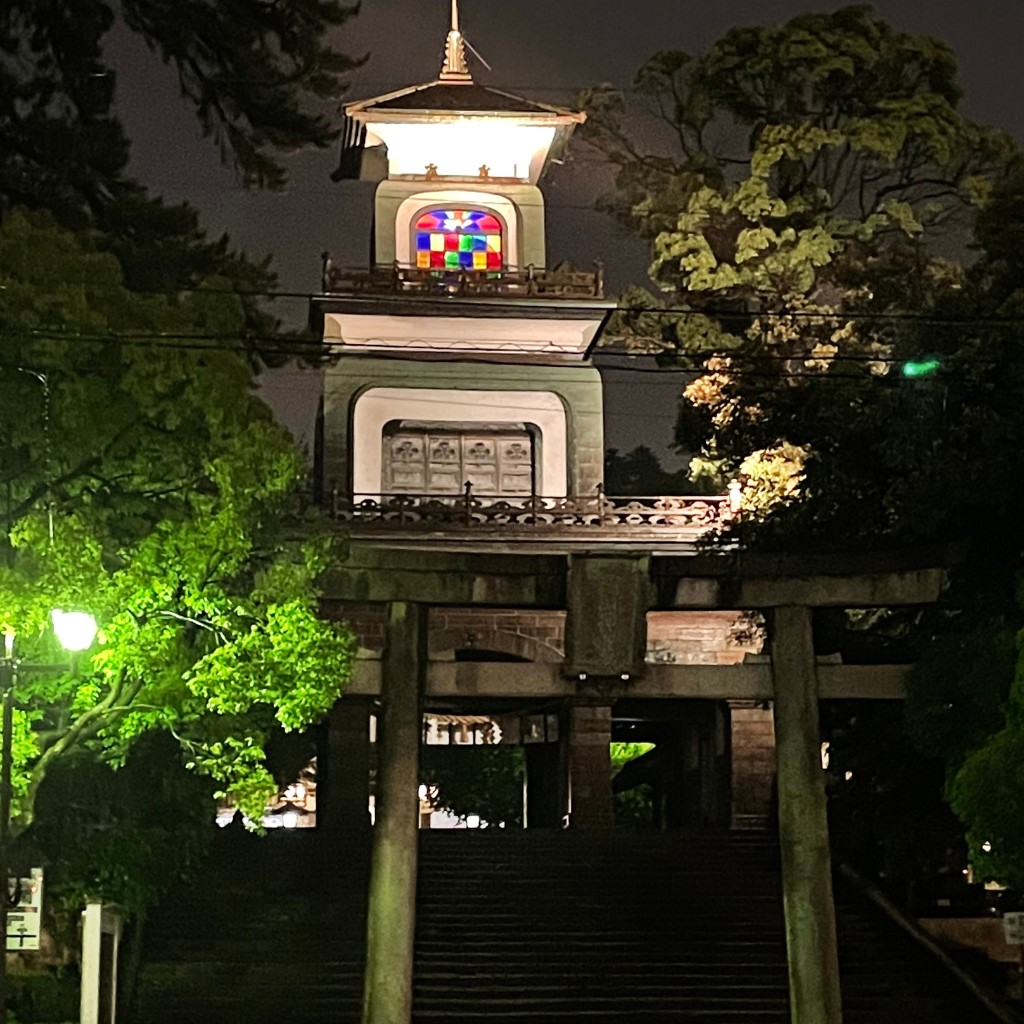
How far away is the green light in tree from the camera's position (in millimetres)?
20109

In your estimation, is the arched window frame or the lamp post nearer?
the lamp post

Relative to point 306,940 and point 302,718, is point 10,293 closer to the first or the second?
point 302,718

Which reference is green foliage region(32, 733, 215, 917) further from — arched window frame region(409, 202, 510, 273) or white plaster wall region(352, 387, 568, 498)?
arched window frame region(409, 202, 510, 273)

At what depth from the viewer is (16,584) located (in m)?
14.8

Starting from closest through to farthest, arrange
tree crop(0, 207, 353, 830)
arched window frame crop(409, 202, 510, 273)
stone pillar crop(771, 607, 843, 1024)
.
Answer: tree crop(0, 207, 353, 830)
stone pillar crop(771, 607, 843, 1024)
arched window frame crop(409, 202, 510, 273)

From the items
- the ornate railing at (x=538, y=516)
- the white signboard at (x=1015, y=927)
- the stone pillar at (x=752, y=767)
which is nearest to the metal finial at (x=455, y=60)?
the ornate railing at (x=538, y=516)

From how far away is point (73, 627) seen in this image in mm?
14930

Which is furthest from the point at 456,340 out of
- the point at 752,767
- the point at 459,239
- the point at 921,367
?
the point at 921,367

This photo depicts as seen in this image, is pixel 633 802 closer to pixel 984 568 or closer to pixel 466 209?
pixel 466 209

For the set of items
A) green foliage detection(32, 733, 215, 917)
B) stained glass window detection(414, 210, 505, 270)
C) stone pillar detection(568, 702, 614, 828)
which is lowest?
green foliage detection(32, 733, 215, 917)

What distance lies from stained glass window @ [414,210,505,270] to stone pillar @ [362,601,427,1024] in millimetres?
14443

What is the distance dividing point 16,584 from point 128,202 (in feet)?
39.5

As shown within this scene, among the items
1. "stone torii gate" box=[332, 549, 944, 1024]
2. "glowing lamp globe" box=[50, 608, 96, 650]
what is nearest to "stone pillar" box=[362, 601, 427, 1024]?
"stone torii gate" box=[332, 549, 944, 1024]

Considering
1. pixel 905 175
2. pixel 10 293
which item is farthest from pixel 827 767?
pixel 10 293
